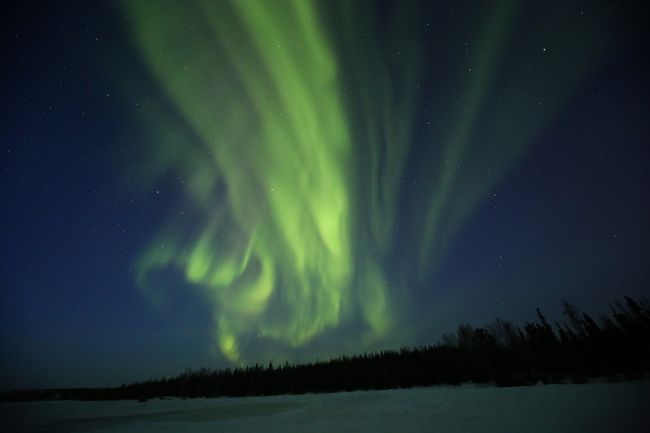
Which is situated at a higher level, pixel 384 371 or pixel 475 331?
pixel 475 331

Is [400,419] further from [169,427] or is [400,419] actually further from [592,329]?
[592,329]

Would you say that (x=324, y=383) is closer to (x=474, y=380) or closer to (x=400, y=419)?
(x=474, y=380)

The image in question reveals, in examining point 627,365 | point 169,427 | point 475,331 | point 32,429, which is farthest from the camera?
point 475,331

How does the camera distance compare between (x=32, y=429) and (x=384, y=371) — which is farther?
(x=384, y=371)

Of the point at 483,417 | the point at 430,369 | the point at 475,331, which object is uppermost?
the point at 475,331

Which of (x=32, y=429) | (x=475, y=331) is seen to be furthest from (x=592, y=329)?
(x=32, y=429)

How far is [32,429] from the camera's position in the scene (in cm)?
1669

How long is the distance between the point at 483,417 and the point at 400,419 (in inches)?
137

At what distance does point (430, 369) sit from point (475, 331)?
13.3m

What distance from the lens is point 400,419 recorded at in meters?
13.0

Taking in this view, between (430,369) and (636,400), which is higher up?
(430,369)

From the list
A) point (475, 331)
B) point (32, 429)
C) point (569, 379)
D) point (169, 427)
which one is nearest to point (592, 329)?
point (569, 379)

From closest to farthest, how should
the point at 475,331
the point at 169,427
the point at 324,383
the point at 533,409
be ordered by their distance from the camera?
the point at 533,409 < the point at 169,427 < the point at 475,331 < the point at 324,383

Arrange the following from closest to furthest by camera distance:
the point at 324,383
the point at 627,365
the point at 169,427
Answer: the point at 169,427 → the point at 627,365 → the point at 324,383
